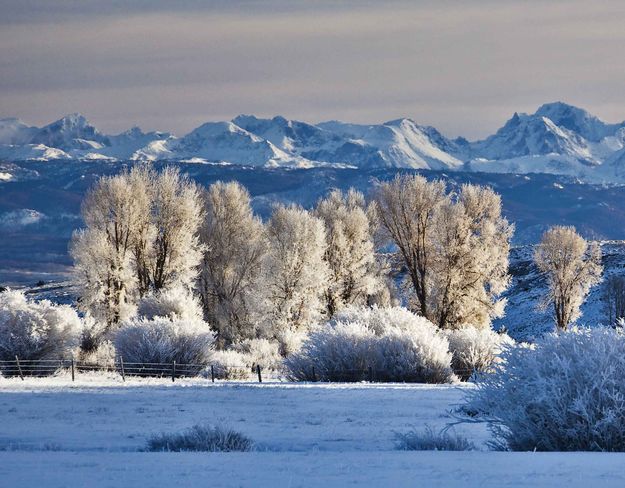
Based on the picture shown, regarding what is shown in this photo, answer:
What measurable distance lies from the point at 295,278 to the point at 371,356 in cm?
2048

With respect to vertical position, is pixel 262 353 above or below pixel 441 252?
below

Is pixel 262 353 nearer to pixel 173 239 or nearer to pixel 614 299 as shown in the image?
pixel 173 239

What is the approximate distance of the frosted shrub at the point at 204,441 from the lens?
1750 centimetres

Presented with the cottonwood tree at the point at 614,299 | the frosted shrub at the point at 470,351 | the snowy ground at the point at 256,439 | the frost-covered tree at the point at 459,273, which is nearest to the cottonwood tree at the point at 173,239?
the frost-covered tree at the point at 459,273

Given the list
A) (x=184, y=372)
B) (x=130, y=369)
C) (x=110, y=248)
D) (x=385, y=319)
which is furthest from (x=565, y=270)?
(x=130, y=369)

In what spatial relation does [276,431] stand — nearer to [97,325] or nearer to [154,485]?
[154,485]

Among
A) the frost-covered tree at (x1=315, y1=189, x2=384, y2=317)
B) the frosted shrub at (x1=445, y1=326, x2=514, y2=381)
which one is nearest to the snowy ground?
the frosted shrub at (x1=445, y1=326, x2=514, y2=381)

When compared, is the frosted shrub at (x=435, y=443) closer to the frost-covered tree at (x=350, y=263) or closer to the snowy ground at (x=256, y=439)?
the snowy ground at (x=256, y=439)

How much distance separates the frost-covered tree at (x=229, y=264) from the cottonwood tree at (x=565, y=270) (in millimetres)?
23609

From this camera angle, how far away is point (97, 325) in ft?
183

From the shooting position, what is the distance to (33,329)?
43.0 m

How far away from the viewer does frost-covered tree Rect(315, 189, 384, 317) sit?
64.4 m

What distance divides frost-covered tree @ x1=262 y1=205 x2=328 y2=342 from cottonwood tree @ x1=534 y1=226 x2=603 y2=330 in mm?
21589

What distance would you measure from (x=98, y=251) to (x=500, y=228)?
2598 centimetres
